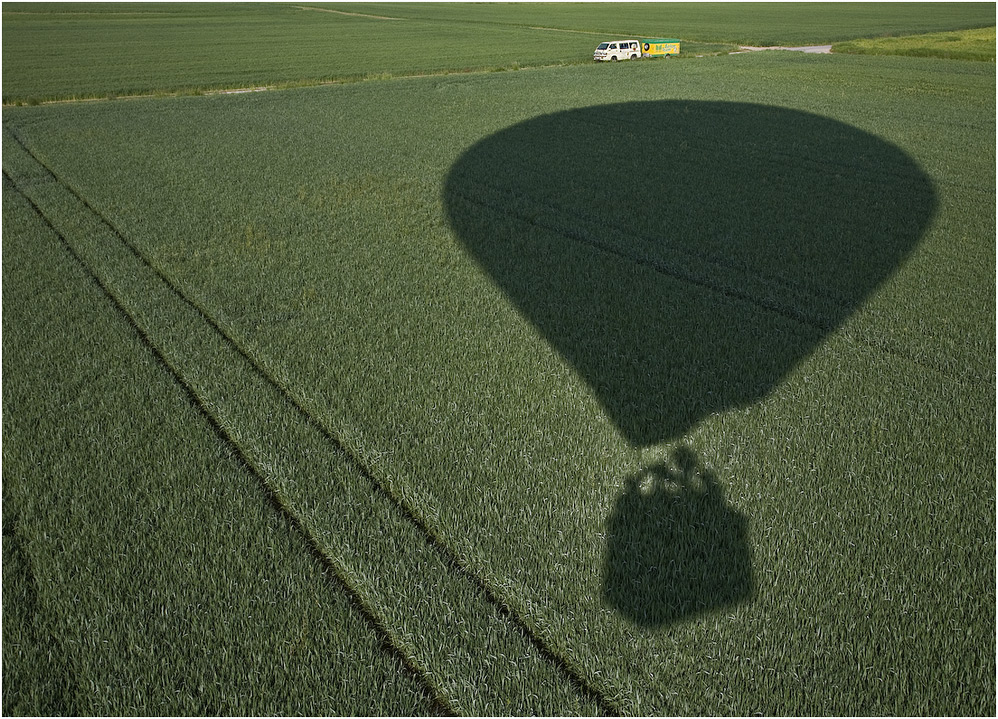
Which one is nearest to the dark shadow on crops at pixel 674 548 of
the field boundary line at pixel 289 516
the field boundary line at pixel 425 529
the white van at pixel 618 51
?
the field boundary line at pixel 425 529

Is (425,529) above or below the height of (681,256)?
above

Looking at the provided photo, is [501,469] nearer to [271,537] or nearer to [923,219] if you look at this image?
[271,537]

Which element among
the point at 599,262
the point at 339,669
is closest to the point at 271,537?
the point at 339,669

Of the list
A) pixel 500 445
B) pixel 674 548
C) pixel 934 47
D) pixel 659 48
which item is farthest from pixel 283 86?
pixel 934 47

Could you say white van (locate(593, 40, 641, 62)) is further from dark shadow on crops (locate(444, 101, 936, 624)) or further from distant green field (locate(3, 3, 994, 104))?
dark shadow on crops (locate(444, 101, 936, 624))

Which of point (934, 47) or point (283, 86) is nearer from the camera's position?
point (283, 86)

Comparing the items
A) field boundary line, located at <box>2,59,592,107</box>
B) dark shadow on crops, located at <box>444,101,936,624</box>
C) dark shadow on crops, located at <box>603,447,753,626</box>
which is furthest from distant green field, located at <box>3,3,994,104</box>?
dark shadow on crops, located at <box>603,447,753,626</box>

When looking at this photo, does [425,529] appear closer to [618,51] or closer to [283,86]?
[283,86]
